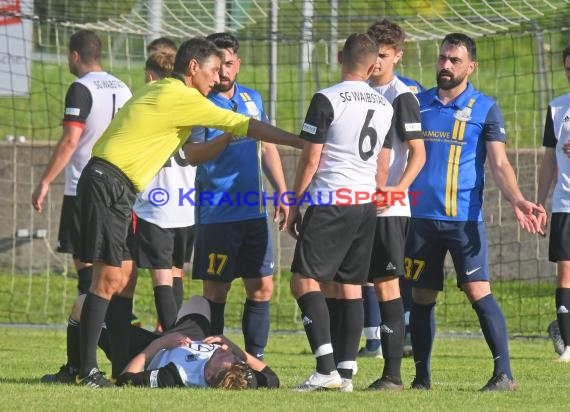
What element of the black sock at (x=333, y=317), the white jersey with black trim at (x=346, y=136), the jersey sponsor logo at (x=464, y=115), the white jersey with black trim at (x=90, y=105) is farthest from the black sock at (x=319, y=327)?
the white jersey with black trim at (x=90, y=105)

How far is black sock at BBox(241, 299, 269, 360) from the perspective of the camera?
30.9ft

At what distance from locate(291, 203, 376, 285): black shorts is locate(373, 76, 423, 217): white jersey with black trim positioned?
0.33 meters

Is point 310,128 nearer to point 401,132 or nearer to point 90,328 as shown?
point 401,132

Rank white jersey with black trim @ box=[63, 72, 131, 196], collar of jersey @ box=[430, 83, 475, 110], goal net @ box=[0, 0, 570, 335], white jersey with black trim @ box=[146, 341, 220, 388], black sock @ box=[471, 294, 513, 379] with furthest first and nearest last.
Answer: goal net @ box=[0, 0, 570, 335] < white jersey with black trim @ box=[63, 72, 131, 196] < collar of jersey @ box=[430, 83, 475, 110] < black sock @ box=[471, 294, 513, 379] < white jersey with black trim @ box=[146, 341, 220, 388]

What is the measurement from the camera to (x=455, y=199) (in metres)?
8.34

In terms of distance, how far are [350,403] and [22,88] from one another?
9.27 meters

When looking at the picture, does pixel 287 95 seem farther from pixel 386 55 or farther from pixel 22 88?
pixel 386 55

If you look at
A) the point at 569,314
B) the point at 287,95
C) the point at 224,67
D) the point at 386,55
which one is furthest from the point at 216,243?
the point at 287,95

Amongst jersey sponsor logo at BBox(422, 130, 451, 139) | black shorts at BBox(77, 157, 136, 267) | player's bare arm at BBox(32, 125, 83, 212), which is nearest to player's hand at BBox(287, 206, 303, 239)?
black shorts at BBox(77, 157, 136, 267)

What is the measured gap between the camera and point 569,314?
1040 cm

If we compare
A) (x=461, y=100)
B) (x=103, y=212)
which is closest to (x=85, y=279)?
(x=103, y=212)

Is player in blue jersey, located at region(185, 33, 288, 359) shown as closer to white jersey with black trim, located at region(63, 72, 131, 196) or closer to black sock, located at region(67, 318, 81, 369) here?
black sock, located at region(67, 318, 81, 369)

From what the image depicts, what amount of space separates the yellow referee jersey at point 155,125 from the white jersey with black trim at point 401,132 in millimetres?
1001

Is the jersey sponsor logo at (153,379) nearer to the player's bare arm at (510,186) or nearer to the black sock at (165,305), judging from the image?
the black sock at (165,305)
